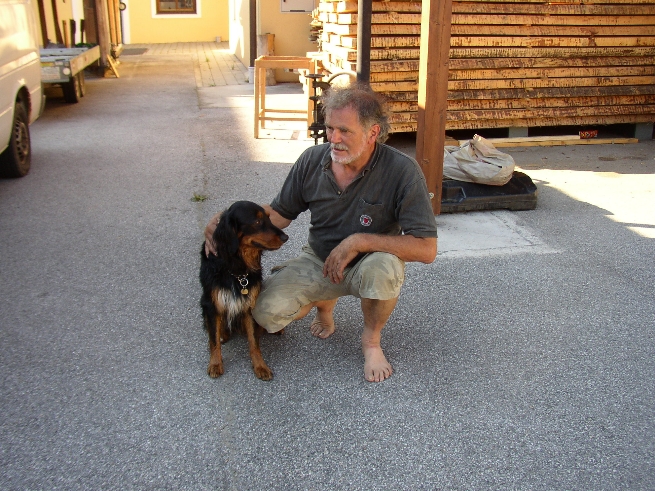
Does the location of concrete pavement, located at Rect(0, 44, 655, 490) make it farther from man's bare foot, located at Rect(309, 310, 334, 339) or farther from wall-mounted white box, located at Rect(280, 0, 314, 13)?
wall-mounted white box, located at Rect(280, 0, 314, 13)

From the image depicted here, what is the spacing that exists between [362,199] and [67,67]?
8290mm

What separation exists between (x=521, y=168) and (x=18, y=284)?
210 inches

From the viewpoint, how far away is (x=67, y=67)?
32.9 ft

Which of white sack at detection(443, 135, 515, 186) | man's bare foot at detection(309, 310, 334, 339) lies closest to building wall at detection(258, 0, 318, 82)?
white sack at detection(443, 135, 515, 186)

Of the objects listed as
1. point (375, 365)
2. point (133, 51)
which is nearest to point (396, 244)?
point (375, 365)

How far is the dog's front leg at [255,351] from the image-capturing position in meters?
3.34

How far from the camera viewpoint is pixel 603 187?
6.68 meters

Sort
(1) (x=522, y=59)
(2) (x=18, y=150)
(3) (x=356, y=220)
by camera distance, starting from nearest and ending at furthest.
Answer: (3) (x=356, y=220) → (2) (x=18, y=150) → (1) (x=522, y=59)

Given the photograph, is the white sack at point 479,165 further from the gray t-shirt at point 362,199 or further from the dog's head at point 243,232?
the dog's head at point 243,232

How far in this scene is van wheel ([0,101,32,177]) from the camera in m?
6.66

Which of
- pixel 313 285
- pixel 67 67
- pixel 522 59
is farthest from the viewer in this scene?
pixel 67 67

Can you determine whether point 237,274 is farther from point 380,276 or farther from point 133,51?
point 133,51

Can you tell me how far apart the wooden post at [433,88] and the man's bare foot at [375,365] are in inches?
94.6

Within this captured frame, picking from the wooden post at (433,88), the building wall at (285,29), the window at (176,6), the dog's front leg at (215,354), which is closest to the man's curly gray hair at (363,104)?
the dog's front leg at (215,354)
